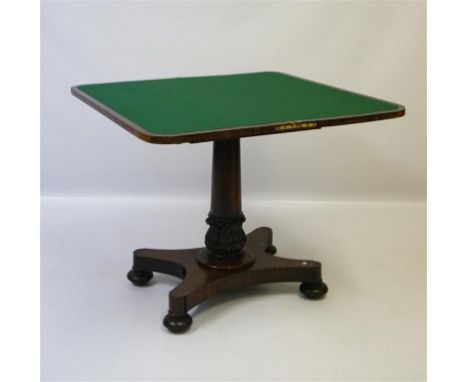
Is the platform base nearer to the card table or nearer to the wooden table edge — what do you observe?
the card table

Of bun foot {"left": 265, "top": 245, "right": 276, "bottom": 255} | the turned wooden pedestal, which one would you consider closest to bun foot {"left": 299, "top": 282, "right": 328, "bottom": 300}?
the turned wooden pedestal

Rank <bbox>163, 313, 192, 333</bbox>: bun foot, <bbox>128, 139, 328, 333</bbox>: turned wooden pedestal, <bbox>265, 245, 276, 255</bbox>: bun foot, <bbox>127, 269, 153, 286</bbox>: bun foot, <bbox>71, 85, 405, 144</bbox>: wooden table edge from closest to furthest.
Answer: <bbox>71, 85, 405, 144</bbox>: wooden table edge, <bbox>163, 313, 192, 333</bbox>: bun foot, <bbox>128, 139, 328, 333</bbox>: turned wooden pedestal, <bbox>127, 269, 153, 286</bbox>: bun foot, <bbox>265, 245, 276, 255</bbox>: bun foot

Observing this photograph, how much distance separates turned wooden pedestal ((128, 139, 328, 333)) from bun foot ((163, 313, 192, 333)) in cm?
13

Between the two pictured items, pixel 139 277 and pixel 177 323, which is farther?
pixel 139 277

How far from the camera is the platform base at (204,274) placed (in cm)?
270

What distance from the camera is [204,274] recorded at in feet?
9.39

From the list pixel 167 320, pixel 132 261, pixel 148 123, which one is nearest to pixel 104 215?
pixel 132 261

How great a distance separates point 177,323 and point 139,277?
409 mm

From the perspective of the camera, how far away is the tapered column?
9.44 ft

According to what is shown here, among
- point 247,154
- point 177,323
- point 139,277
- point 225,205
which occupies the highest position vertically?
point 247,154

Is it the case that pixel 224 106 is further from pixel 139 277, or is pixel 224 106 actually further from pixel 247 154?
pixel 247 154

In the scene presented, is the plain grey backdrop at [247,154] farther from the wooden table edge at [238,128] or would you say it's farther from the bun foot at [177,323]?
the wooden table edge at [238,128]

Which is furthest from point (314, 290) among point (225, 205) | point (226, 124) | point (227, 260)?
point (226, 124)

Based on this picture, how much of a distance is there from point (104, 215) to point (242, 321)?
1226mm
